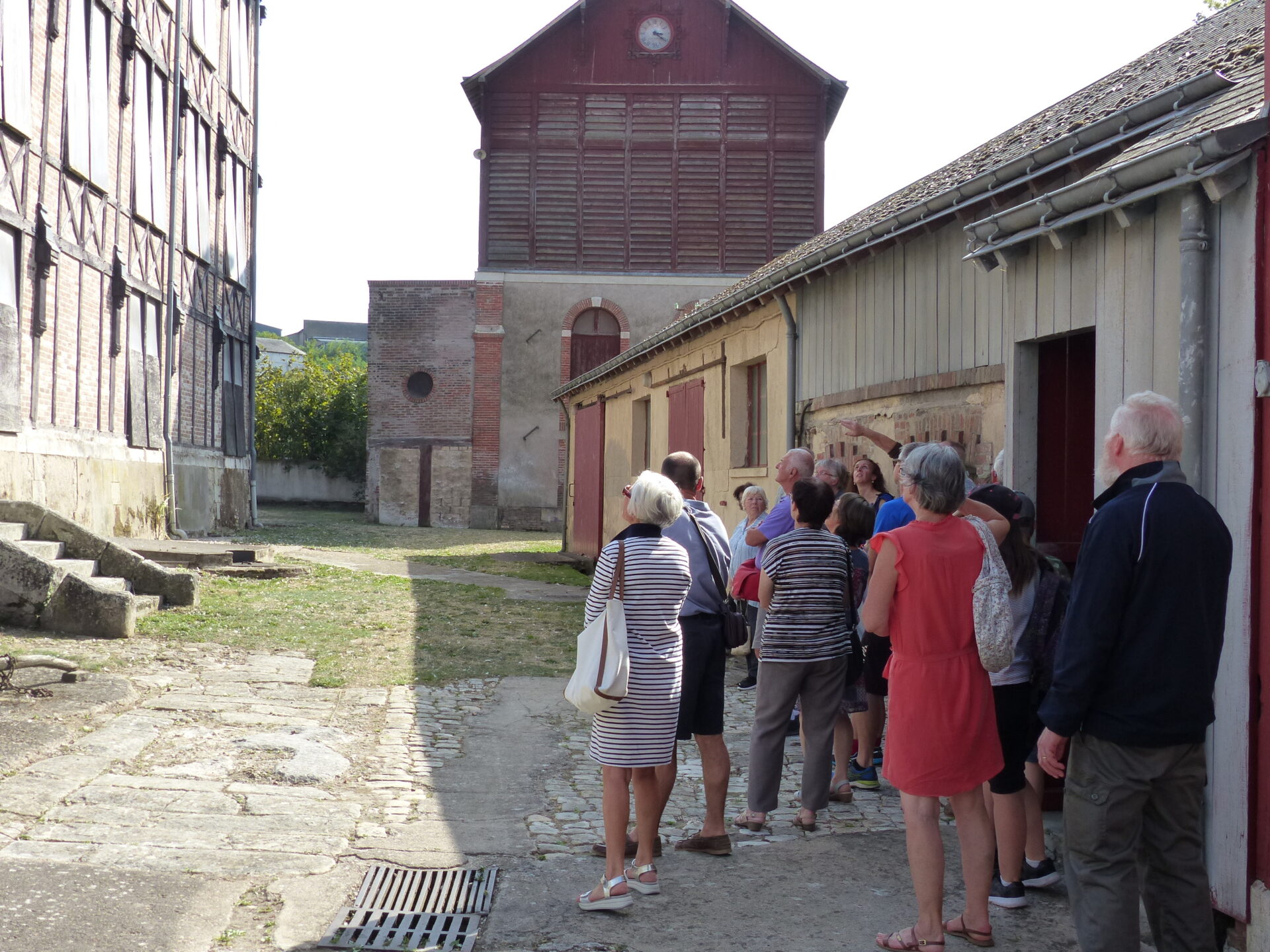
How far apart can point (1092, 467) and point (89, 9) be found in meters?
14.3

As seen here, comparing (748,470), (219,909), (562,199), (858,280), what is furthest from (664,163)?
(219,909)

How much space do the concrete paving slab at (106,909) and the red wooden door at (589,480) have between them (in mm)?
14337

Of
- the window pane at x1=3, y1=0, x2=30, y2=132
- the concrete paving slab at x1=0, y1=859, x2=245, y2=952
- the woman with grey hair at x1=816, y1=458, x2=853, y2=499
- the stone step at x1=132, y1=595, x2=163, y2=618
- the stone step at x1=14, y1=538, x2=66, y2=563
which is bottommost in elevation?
the concrete paving slab at x1=0, y1=859, x2=245, y2=952

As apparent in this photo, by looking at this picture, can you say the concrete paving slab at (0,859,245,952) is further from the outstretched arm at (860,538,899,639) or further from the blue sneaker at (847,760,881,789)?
the blue sneaker at (847,760,881,789)

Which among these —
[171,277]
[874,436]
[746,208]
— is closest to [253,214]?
[171,277]

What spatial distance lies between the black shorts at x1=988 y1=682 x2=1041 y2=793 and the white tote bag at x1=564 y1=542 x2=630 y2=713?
1321 millimetres

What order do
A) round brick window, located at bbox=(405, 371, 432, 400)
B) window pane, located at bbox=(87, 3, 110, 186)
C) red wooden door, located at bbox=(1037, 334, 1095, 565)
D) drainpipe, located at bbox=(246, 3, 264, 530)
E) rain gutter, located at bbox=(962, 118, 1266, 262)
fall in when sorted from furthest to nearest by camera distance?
round brick window, located at bbox=(405, 371, 432, 400)
drainpipe, located at bbox=(246, 3, 264, 530)
window pane, located at bbox=(87, 3, 110, 186)
red wooden door, located at bbox=(1037, 334, 1095, 565)
rain gutter, located at bbox=(962, 118, 1266, 262)

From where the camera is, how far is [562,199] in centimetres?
2802

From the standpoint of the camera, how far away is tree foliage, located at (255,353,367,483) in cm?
4019

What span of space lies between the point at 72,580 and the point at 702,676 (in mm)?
6437

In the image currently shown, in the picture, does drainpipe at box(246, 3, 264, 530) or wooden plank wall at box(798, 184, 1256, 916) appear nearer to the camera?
wooden plank wall at box(798, 184, 1256, 916)

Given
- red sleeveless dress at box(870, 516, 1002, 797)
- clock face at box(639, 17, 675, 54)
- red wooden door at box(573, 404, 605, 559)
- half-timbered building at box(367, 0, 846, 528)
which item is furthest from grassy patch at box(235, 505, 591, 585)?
red sleeveless dress at box(870, 516, 1002, 797)

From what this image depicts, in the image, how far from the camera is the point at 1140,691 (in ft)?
10.7

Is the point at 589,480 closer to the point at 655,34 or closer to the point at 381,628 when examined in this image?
the point at 381,628
